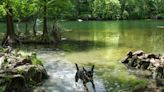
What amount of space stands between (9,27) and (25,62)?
23.3m

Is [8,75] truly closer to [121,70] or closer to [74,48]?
[121,70]

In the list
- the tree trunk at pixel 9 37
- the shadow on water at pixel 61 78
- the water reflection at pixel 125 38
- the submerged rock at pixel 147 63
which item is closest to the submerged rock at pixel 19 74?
the shadow on water at pixel 61 78

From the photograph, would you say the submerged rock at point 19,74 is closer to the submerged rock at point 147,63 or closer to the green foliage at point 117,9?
the submerged rock at point 147,63

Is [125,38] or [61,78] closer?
[61,78]

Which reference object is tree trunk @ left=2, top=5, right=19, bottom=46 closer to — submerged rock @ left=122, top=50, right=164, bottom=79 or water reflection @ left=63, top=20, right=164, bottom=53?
water reflection @ left=63, top=20, right=164, bottom=53

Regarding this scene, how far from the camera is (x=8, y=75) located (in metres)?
24.5

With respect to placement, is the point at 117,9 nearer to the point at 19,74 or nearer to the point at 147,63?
the point at 147,63

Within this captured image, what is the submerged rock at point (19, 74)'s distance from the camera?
2355 cm

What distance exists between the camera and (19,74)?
25.2 meters

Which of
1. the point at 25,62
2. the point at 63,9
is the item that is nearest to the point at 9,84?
the point at 25,62

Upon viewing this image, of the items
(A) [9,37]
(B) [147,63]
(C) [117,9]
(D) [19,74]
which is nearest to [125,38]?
(A) [9,37]

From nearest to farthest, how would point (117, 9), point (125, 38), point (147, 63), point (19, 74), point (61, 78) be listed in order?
point (19, 74) < point (61, 78) < point (147, 63) < point (125, 38) < point (117, 9)

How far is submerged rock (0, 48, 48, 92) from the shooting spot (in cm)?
2355

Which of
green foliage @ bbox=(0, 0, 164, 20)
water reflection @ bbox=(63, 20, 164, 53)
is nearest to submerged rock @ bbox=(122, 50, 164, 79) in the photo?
water reflection @ bbox=(63, 20, 164, 53)
